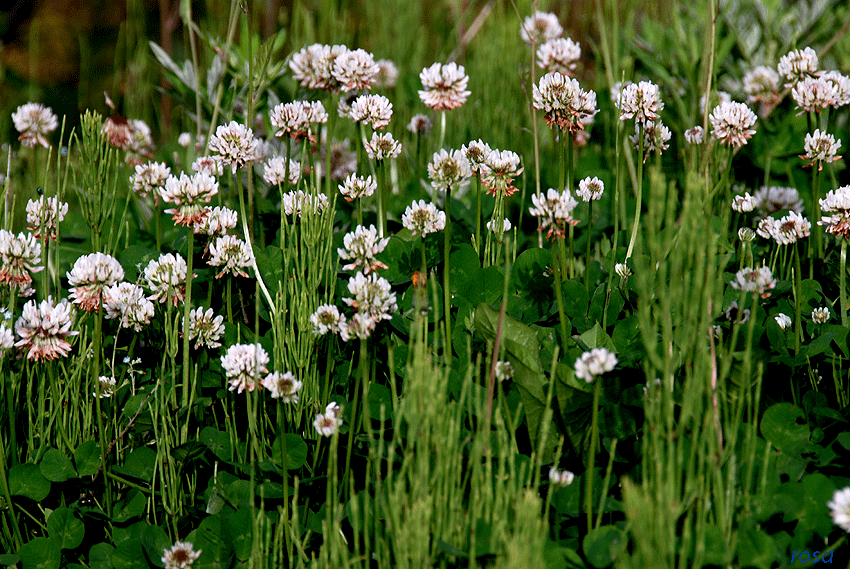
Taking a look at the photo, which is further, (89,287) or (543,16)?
(543,16)

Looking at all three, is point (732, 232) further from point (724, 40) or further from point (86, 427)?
point (86, 427)

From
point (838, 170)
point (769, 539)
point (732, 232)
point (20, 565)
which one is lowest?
point (20, 565)

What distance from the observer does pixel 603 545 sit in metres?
1.22

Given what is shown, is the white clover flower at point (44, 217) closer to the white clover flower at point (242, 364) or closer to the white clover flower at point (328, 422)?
the white clover flower at point (242, 364)

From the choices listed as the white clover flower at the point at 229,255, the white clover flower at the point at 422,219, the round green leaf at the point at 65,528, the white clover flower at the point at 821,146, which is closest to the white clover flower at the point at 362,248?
the white clover flower at the point at 422,219

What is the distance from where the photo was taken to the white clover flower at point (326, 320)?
1517 millimetres

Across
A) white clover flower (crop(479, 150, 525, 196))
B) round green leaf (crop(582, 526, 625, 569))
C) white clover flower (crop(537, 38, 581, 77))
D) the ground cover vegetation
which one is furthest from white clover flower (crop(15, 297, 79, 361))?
white clover flower (crop(537, 38, 581, 77))

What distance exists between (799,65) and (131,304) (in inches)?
68.4

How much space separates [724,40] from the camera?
306cm

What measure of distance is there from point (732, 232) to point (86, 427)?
1.78m

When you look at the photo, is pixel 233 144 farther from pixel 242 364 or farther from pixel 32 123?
pixel 32 123

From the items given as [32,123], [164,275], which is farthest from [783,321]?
[32,123]

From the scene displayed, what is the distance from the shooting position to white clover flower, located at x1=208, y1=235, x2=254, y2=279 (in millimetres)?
1689

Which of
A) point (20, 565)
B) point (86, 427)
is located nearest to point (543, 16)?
point (86, 427)
